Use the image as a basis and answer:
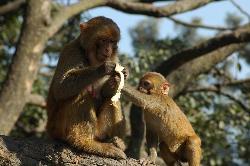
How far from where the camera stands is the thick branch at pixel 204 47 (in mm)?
9367

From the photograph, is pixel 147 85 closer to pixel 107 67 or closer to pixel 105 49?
pixel 105 49

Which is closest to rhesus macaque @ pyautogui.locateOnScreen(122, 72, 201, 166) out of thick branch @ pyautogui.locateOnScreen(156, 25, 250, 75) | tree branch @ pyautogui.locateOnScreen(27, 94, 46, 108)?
thick branch @ pyautogui.locateOnScreen(156, 25, 250, 75)

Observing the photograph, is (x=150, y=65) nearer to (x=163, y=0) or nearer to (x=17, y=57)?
(x=163, y=0)

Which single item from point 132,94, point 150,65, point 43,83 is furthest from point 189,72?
point 43,83

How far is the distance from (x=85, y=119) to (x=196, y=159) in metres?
1.51

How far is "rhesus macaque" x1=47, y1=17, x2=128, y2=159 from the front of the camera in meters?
5.88

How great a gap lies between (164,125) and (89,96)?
1.62 meters

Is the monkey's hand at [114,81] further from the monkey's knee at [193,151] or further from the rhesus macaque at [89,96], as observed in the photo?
the monkey's knee at [193,151]

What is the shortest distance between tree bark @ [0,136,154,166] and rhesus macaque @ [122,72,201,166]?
1.19 metres

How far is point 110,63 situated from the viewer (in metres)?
5.83

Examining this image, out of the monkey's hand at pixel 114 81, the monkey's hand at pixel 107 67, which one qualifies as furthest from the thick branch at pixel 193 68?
the monkey's hand at pixel 107 67

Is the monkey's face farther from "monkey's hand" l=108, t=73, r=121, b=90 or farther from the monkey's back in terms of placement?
the monkey's back

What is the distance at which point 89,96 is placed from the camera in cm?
593

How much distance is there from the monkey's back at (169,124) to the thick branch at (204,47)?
93.1 inches
